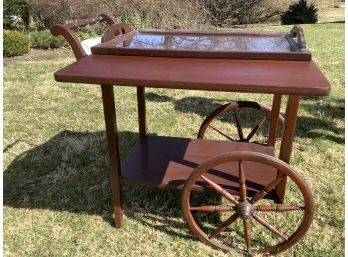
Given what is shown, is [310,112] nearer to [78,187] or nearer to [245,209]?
[245,209]

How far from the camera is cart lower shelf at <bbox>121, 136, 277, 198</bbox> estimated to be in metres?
2.13

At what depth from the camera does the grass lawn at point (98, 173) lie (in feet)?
7.23

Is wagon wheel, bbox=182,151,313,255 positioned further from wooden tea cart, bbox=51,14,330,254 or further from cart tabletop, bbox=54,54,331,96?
cart tabletop, bbox=54,54,331,96

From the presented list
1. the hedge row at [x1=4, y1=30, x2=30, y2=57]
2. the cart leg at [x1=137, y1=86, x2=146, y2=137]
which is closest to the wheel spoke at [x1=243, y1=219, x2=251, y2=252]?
the cart leg at [x1=137, y1=86, x2=146, y2=137]

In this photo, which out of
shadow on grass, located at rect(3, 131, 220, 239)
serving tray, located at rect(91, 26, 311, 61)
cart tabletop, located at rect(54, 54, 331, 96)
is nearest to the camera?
cart tabletop, located at rect(54, 54, 331, 96)

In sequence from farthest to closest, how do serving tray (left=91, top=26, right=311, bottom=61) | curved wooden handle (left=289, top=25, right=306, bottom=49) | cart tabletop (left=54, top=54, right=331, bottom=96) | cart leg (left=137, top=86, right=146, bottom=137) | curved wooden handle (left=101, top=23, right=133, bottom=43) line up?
cart leg (left=137, top=86, right=146, bottom=137), curved wooden handle (left=101, top=23, right=133, bottom=43), curved wooden handle (left=289, top=25, right=306, bottom=49), serving tray (left=91, top=26, right=311, bottom=61), cart tabletop (left=54, top=54, right=331, bottom=96)

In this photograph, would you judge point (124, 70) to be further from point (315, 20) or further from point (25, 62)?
point (315, 20)

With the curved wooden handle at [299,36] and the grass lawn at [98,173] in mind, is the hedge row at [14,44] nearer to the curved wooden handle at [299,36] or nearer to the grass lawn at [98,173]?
the grass lawn at [98,173]

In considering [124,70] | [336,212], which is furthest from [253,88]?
[336,212]

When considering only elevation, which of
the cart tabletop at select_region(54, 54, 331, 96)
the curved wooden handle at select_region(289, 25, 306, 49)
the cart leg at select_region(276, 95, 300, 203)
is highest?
the curved wooden handle at select_region(289, 25, 306, 49)

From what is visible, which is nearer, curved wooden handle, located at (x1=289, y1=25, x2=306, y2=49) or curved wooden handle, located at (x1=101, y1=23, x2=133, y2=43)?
curved wooden handle, located at (x1=289, y1=25, x2=306, y2=49)

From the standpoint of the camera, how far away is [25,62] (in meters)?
6.52

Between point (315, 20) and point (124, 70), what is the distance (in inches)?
507

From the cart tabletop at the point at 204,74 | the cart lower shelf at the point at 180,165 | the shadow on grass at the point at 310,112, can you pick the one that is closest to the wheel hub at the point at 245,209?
the cart lower shelf at the point at 180,165
